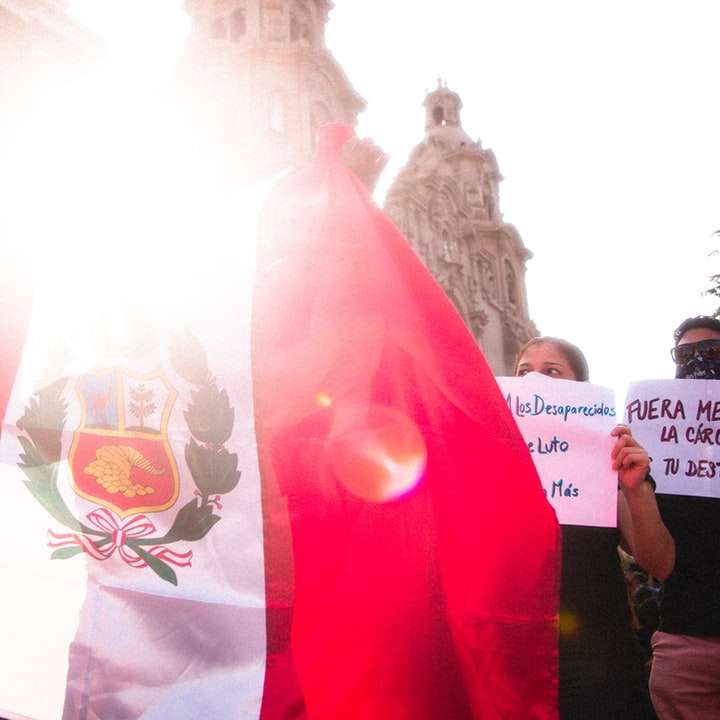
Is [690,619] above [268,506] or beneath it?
beneath

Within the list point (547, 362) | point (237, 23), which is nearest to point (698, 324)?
point (547, 362)

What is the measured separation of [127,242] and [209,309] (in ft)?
1.67

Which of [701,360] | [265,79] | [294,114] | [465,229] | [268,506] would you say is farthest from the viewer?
[465,229]

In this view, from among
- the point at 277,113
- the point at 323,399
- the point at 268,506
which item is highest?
the point at 277,113

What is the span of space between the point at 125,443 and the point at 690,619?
222 cm

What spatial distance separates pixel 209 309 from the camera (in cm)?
253

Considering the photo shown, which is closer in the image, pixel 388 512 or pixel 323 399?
pixel 388 512

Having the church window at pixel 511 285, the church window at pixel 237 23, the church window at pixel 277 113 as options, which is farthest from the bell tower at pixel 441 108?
the church window at pixel 277 113

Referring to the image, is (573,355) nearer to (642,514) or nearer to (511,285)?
(642,514)

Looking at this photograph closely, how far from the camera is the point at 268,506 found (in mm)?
2295

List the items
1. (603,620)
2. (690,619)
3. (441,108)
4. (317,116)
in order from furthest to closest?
(441,108)
(317,116)
(690,619)
(603,620)

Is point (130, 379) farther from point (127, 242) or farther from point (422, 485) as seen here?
point (422, 485)

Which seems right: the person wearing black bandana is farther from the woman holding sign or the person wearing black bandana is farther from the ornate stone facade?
the ornate stone facade

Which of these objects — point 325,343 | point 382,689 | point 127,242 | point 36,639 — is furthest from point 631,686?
point 127,242
